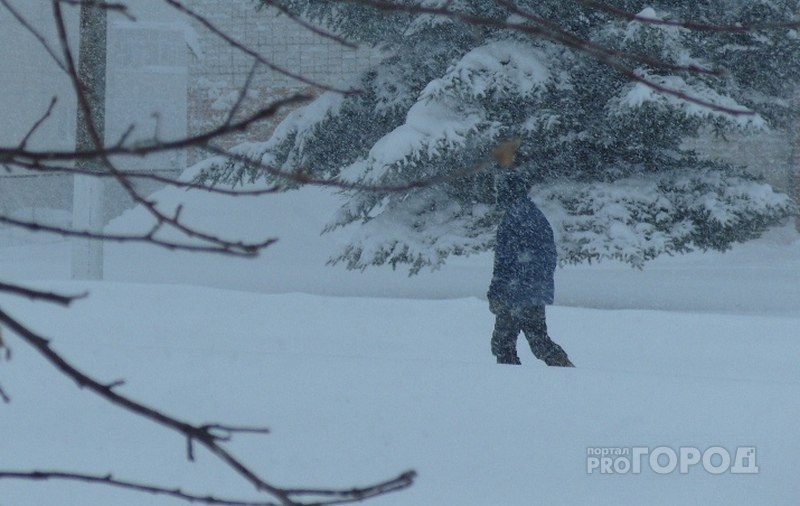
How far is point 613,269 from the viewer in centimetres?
1383

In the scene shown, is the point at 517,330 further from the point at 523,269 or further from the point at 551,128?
the point at 551,128

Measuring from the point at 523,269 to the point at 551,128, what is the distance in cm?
414

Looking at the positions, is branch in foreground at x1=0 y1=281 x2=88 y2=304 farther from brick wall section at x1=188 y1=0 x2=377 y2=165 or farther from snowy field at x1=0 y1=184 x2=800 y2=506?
brick wall section at x1=188 y1=0 x2=377 y2=165

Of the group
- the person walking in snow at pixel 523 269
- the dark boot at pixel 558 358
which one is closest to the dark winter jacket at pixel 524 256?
the person walking in snow at pixel 523 269

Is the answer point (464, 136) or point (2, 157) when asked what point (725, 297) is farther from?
point (2, 157)

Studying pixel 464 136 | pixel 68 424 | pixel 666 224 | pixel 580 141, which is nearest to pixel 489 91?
pixel 464 136

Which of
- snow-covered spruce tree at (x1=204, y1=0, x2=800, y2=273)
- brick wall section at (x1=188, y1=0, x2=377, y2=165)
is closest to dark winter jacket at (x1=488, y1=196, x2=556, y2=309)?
snow-covered spruce tree at (x1=204, y1=0, x2=800, y2=273)

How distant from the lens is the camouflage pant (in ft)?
22.4

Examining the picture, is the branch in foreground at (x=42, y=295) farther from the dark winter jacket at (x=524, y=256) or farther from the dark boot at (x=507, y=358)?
the dark boot at (x=507, y=358)

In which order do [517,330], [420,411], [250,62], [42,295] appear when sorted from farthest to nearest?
[250,62]
[517,330]
[420,411]
[42,295]

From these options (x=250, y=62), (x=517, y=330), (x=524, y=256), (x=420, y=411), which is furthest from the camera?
(x=250, y=62)

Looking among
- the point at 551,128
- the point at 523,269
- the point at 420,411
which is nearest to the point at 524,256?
the point at 523,269

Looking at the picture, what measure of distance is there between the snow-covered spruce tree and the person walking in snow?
292 cm

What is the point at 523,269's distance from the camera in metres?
6.73
